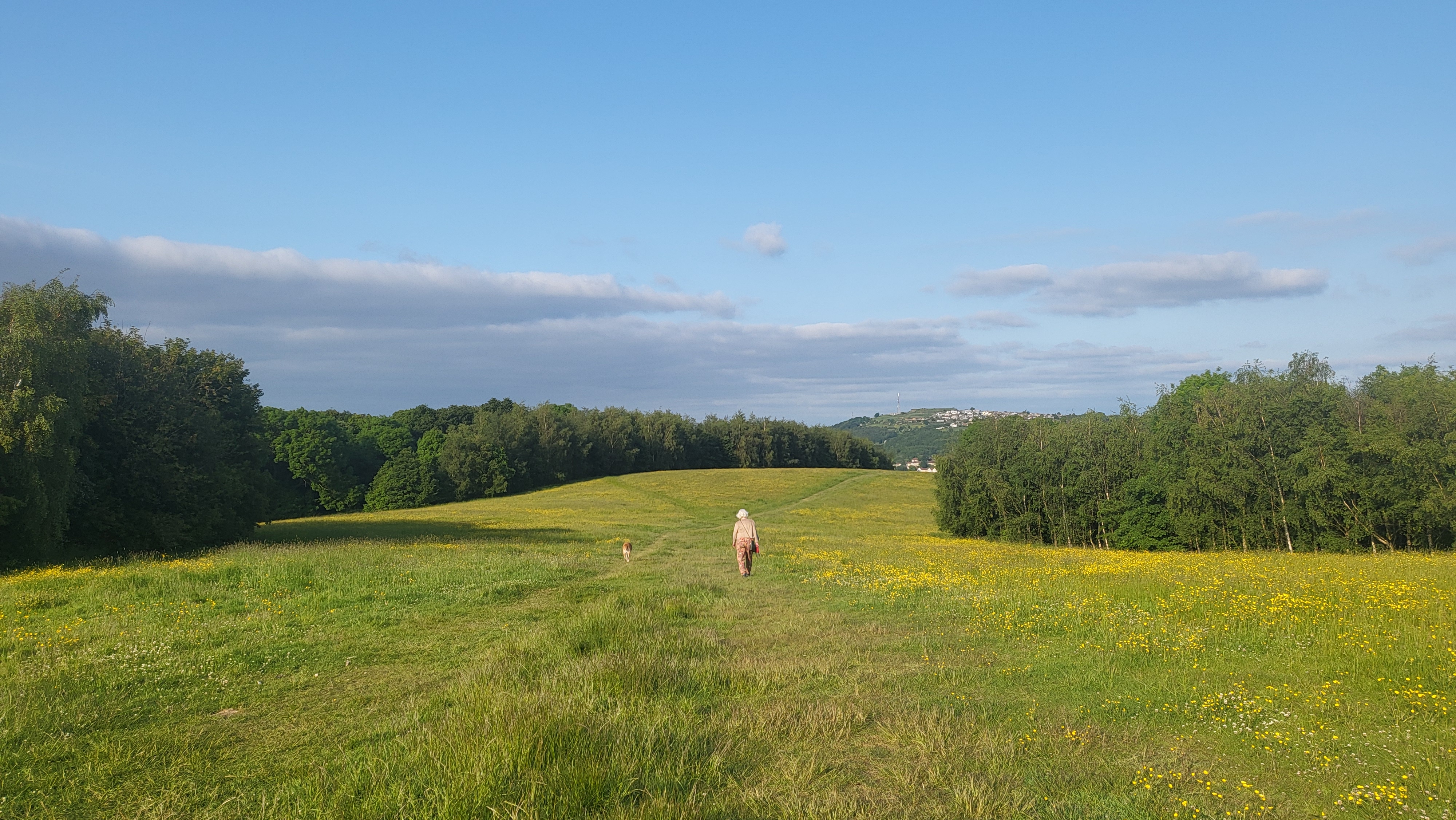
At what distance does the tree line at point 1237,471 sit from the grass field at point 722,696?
2572 cm

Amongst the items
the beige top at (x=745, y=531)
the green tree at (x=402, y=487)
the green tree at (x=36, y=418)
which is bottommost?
the green tree at (x=402, y=487)

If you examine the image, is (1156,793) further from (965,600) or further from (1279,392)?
(1279,392)

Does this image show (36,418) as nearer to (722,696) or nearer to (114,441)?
(114,441)

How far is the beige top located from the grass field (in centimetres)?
141

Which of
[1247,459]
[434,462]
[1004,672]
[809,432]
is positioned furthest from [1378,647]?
[809,432]

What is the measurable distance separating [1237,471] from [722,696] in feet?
150

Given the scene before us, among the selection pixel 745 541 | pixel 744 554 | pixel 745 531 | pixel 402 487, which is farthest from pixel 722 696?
pixel 402 487

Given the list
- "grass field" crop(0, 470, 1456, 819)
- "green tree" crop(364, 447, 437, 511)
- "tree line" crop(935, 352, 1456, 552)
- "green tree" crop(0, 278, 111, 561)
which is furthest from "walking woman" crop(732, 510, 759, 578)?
"green tree" crop(364, 447, 437, 511)

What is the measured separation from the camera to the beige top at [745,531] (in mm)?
18422

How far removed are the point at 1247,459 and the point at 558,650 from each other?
4616 cm

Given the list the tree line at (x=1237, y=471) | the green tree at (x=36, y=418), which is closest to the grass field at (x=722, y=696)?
the green tree at (x=36, y=418)

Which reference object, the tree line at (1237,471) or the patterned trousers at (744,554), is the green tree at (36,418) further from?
the tree line at (1237,471)

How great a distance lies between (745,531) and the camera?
1869 centimetres

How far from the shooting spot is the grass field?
541 centimetres
